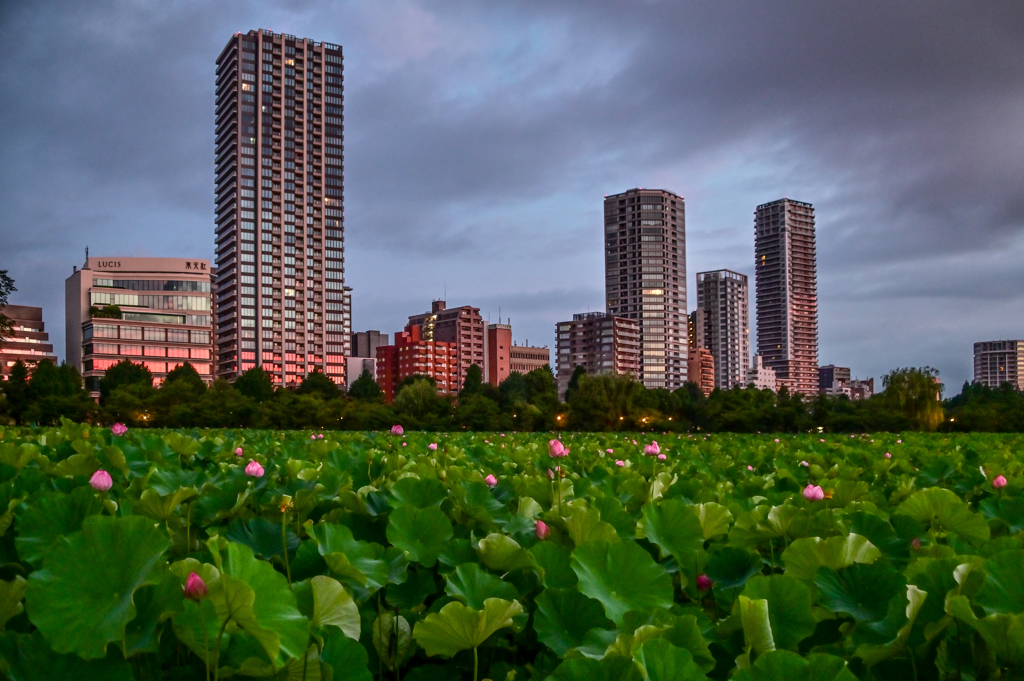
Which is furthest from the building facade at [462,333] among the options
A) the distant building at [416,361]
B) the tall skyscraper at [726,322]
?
the tall skyscraper at [726,322]

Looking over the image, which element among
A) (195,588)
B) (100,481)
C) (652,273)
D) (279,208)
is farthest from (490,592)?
(652,273)

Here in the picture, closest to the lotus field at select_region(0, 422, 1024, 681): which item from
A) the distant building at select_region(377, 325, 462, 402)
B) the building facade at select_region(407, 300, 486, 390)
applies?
the distant building at select_region(377, 325, 462, 402)

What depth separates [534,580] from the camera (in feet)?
4.88

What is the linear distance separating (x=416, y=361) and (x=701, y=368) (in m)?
64.2

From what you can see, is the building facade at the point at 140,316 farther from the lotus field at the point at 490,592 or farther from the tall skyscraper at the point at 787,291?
the tall skyscraper at the point at 787,291

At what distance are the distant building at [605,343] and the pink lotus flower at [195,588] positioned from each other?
444ft

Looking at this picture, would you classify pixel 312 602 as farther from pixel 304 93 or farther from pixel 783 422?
pixel 304 93

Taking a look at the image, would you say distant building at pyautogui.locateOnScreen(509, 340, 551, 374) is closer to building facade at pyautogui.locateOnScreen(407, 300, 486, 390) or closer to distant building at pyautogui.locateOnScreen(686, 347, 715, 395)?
building facade at pyautogui.locateOnScreen(407, 300, 486, 390)

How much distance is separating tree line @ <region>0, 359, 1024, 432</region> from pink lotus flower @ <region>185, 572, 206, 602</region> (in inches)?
1457

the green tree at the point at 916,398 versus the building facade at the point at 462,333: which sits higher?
the building facade at the point at 462,333

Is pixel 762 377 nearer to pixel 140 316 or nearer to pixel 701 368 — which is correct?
pixel 701 368

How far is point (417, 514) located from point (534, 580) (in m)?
0.29

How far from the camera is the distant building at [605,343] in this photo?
450 feet

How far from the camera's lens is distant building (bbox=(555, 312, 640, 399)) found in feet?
450
